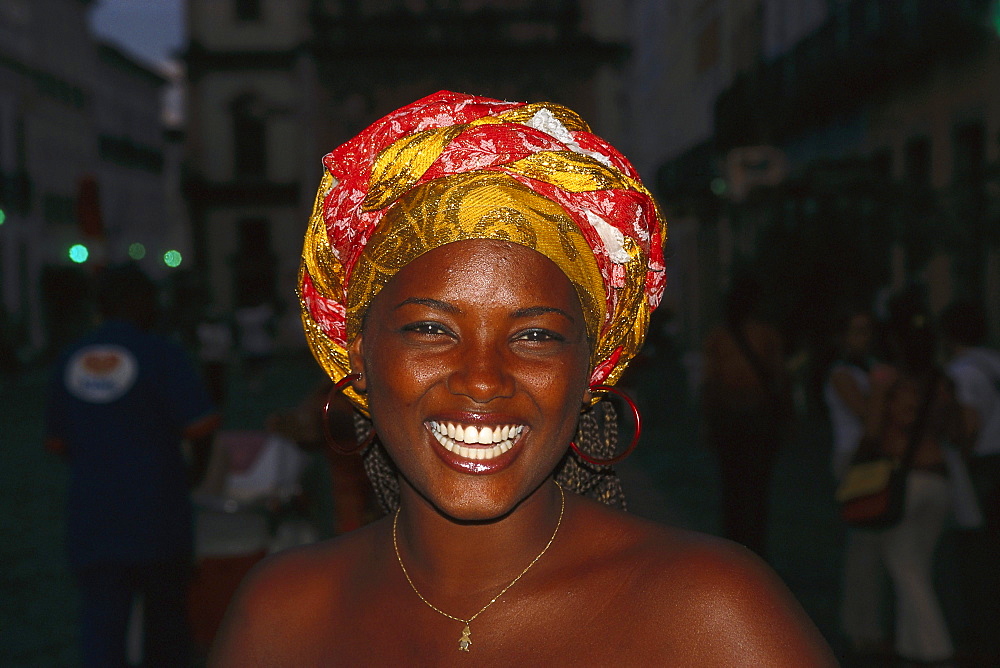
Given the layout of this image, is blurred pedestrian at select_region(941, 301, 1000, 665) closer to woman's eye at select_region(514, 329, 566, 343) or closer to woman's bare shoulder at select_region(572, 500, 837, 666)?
woman's bare shoulder at select_region(572, 500, 837, 666)

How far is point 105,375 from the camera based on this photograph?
14.7 feet

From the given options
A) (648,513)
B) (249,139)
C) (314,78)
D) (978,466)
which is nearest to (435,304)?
(978,466)

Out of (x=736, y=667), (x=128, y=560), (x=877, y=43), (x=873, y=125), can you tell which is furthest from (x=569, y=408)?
(x=873, y=125)

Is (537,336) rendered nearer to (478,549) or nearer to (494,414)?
(494,414)

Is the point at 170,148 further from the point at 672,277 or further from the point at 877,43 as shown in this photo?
the point at 877,43

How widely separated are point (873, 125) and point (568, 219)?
15203 mm

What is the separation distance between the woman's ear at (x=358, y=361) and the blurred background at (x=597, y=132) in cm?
415

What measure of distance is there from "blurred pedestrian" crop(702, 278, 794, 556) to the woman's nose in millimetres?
4656

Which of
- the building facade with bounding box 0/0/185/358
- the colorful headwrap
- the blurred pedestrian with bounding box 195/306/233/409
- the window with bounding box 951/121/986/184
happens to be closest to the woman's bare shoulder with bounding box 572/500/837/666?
the colorful headwrap

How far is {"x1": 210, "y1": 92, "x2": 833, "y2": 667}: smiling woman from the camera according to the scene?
5.82ft

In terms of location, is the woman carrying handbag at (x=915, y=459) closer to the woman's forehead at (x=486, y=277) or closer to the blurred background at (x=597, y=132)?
the blurred background at (x=597, y=132)

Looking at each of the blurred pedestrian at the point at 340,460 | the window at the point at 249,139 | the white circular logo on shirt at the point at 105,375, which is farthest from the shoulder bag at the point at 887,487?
the window at the point at 249,139

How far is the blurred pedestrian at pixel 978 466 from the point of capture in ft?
16.5

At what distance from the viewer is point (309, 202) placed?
3725cm
